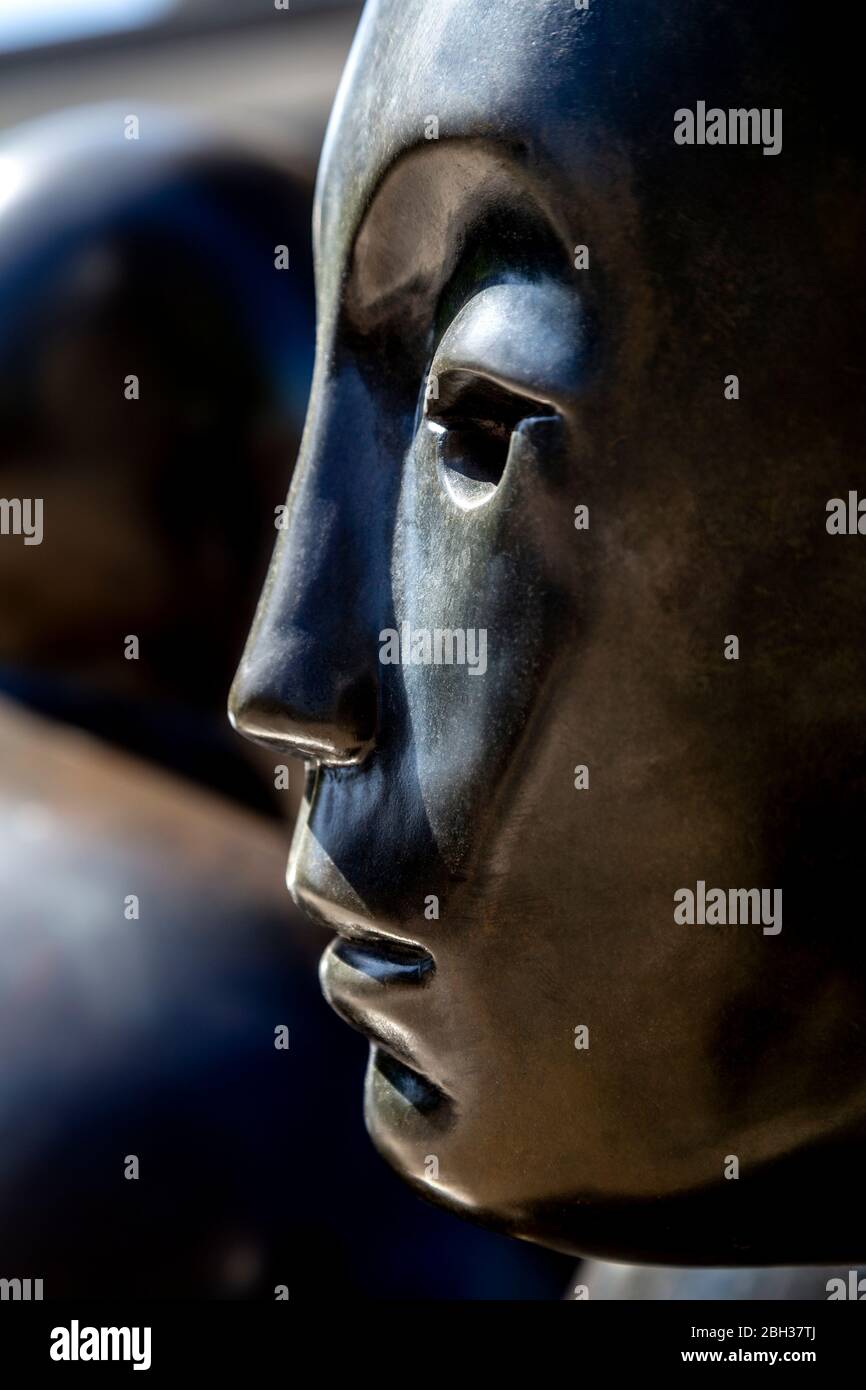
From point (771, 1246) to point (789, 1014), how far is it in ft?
0.57

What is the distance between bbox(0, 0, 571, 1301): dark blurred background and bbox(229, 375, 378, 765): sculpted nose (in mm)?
872

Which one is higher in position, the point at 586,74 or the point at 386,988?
the point at 586,74

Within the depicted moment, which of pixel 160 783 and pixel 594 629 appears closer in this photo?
pixel 594 629

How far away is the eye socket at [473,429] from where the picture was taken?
3.50 ft

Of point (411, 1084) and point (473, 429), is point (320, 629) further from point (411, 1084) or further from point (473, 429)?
point (411, 1084)

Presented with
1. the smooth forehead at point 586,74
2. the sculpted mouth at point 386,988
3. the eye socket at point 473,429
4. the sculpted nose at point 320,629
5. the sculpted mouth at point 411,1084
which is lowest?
the sculpted mouth at point 411,1084

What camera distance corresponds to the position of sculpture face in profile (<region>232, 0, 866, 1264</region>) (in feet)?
3.27

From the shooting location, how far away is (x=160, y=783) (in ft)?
8.09

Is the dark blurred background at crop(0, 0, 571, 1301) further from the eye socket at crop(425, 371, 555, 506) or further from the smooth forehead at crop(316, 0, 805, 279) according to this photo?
the smooth forehead at crop(316, 0, 805, 279)

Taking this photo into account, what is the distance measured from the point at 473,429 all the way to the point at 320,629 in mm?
158

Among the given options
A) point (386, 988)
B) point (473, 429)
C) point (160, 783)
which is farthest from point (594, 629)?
point (160, 783)

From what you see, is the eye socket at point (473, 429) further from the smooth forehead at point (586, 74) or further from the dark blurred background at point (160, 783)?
the dark blurred background at point (160, 783)

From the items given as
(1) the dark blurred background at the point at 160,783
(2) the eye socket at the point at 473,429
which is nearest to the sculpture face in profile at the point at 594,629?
(2) the eye socket at the point at 473,429

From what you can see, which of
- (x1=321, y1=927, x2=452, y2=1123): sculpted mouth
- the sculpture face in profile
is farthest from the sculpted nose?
(x1=321, y1=927, x2=452, y2=1123): sculpted mouth
